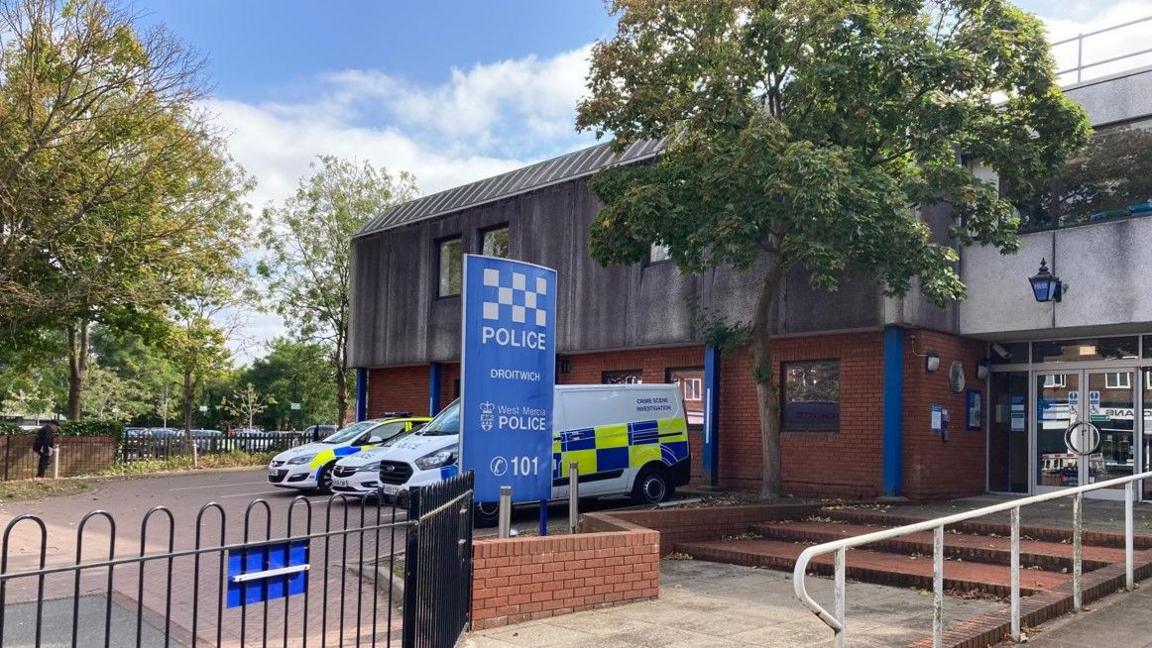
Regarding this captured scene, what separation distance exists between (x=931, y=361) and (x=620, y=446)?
4.78m

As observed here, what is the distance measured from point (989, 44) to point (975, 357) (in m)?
Result: 5.80

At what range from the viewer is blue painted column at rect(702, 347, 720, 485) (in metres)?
16.6

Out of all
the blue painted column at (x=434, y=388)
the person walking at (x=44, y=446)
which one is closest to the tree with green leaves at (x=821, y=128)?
the blue painted column at (x=434, y=388)

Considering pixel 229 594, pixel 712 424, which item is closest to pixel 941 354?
pixel 712 424

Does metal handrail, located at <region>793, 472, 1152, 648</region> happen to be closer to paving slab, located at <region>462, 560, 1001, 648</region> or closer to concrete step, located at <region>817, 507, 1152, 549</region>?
paving slab, located at <region>462, 560, 1001, 648</region>

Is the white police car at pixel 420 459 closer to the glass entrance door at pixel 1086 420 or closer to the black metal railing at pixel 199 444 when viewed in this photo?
the glass entrance door at pixel 1086 420

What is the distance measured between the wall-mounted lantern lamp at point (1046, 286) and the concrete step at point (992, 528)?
329 centimetres

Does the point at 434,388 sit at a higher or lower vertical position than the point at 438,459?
Answer: higher

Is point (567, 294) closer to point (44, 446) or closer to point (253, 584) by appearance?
point (44, 446)

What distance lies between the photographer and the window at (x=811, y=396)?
600 inches

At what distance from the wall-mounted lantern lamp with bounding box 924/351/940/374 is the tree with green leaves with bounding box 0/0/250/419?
16.2 metres

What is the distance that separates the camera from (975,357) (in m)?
15.6

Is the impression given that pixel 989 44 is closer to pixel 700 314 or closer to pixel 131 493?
pixel 700 314

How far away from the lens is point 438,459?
42.9 feet
